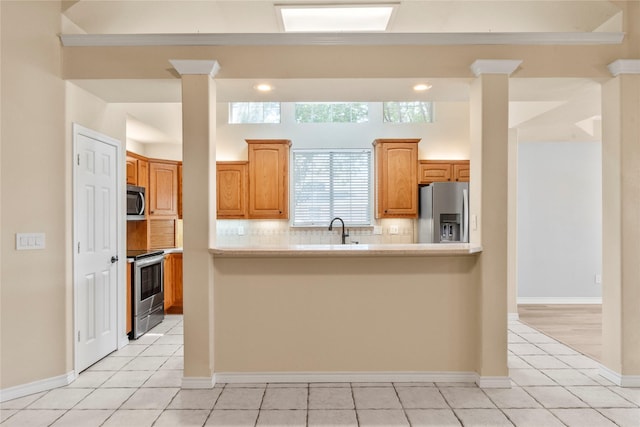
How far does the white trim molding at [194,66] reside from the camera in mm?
2844

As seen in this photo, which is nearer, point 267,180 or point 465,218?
point 465,218

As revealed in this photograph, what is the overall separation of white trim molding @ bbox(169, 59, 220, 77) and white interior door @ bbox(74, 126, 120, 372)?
3.55 ft

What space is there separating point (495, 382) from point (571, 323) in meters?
2.45

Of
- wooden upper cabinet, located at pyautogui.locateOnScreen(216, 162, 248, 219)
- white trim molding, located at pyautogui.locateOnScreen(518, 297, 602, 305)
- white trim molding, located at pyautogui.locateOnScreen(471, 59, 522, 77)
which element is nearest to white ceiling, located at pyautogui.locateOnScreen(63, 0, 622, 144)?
white trim molding, located at pyautogui.locateOnScreen(471, 59, 522, 77)

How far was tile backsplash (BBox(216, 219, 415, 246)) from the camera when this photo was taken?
5.77 meters

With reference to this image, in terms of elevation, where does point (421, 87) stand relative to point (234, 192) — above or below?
above

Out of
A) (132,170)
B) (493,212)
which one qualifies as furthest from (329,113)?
(493,212)

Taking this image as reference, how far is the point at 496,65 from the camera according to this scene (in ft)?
9.45

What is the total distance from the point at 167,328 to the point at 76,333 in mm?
1463

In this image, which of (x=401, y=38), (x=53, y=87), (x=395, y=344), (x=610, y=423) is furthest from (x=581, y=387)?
(x=53, y=87)

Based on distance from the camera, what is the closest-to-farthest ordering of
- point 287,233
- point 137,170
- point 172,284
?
point 137,170 < point 172,284 < point 287,233

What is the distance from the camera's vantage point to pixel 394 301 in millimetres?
2980

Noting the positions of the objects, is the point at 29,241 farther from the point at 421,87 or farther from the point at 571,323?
the point at 571,323

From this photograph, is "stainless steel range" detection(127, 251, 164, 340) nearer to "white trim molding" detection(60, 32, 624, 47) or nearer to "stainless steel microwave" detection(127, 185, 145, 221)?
"stainless steel microwave" detection(127, 185, 145, 221)
